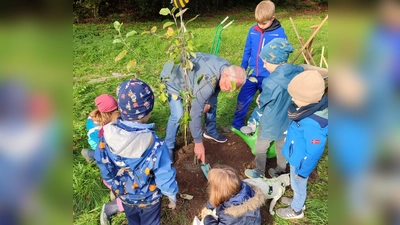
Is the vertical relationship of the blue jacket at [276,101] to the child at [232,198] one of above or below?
above

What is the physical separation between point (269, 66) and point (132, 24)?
1094cm

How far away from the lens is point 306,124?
7.48 ft

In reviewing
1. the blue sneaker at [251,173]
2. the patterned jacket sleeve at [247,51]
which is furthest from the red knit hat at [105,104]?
the patterned jacket sleeve at [247,51]

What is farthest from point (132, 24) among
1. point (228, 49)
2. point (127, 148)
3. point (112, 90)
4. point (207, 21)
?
point (127, 148)

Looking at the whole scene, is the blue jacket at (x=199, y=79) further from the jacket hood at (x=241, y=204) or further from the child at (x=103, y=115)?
the jacket hood at (x=241, y=204)

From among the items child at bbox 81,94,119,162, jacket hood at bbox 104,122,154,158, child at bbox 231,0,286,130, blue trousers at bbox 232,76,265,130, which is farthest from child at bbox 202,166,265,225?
blue trousers at bbox 232,76,265,130

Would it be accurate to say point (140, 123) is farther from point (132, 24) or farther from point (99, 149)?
point (132, 24)

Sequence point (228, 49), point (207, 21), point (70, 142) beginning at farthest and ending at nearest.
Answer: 1. point (207, 21)
2. point (228, 49)
3. point (70, 142)

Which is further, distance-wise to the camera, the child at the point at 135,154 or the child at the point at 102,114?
the child at the point at 102,114

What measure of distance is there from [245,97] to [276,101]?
126 cm

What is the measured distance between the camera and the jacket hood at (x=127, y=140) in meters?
1.86

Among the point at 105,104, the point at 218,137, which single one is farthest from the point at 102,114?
the point at 218,137

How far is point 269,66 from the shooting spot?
2865mm

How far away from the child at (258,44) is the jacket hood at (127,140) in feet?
6.16
